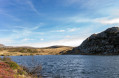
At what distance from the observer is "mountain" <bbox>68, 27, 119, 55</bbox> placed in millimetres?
131413

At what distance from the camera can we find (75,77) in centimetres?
3075

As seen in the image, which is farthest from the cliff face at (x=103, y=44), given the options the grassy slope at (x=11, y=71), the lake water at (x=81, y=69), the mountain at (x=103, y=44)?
the grassy slope at (x=11, y=71)

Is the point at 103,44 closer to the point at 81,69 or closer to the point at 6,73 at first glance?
the point at 81,69

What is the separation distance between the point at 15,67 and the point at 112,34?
138663 mm

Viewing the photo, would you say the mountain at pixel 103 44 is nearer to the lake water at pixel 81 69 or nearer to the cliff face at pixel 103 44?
the cliff face at pixel 103 44

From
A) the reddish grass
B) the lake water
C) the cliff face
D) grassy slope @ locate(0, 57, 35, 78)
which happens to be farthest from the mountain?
the reddish grass

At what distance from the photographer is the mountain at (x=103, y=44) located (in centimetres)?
13141

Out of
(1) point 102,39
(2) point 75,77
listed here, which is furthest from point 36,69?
(1) point 102,39

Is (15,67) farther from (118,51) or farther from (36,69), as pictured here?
(118,51)

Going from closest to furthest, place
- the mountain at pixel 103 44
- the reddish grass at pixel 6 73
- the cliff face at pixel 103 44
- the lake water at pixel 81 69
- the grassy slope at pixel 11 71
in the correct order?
the reddish grass at pixel 6 73 < the grassy slope at pixel 11 71 < the lake water at pixel 81 69 < the cliff face at pixel 103 44 < the mountain at pixel 103 44

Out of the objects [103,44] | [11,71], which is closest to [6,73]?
[11,71]

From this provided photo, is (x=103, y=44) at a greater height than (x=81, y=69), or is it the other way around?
(x=103, y=44)

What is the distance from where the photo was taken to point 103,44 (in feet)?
471

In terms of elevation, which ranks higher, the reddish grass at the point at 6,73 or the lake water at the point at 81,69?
the reddish grass at the point at 6,73
